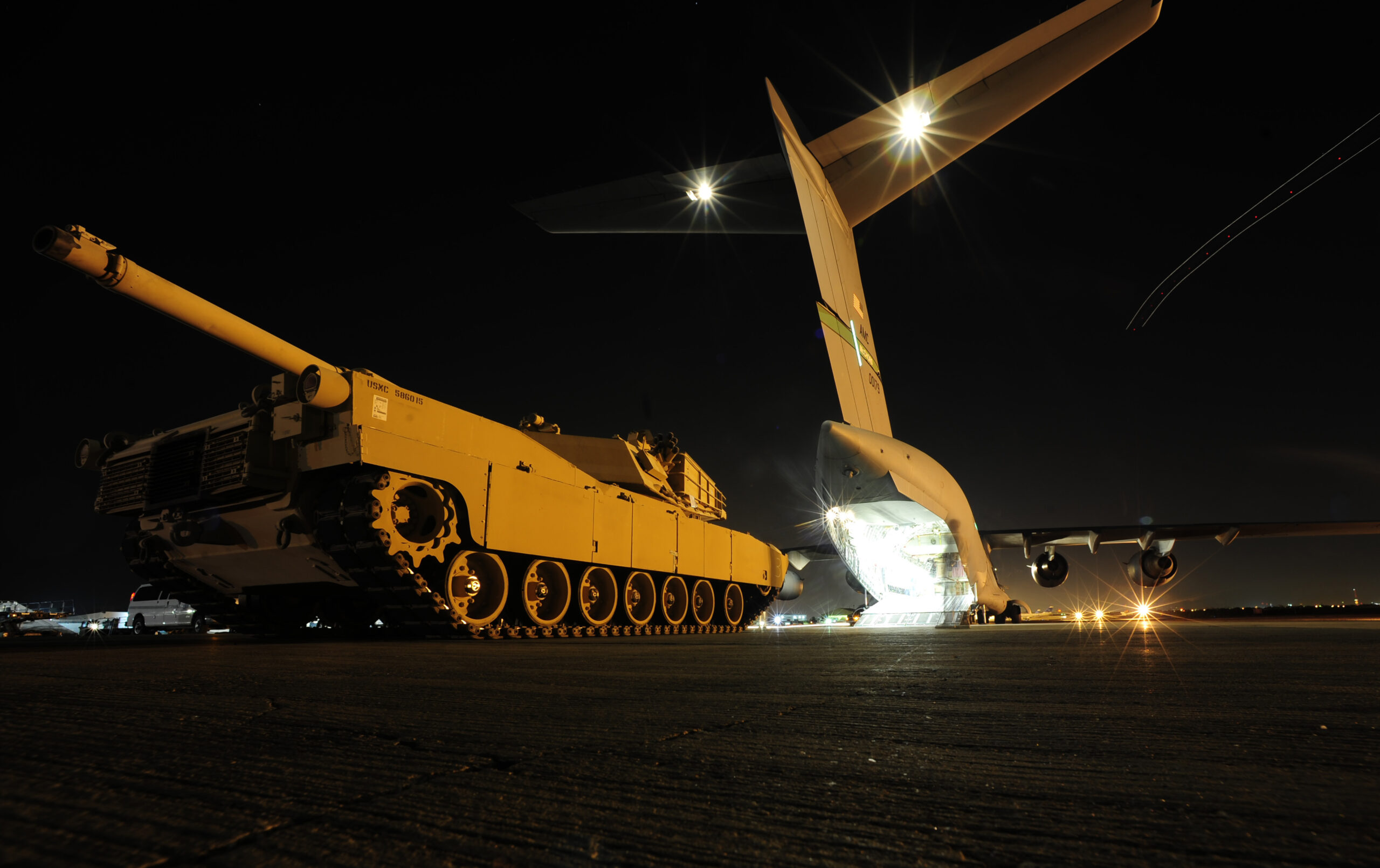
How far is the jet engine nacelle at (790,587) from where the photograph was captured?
74.6 ft

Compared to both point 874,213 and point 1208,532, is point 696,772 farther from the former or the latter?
point 1208,532

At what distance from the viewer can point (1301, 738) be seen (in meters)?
1.79

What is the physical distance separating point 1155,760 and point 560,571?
11164 millimetres

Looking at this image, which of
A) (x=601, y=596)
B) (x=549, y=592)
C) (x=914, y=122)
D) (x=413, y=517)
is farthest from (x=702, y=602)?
(x=914, y=122)

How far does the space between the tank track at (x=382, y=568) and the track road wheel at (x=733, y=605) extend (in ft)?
26.9

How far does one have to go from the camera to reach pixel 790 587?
23.3 metres

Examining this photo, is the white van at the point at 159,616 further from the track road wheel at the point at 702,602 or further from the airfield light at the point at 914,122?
the airfield light at the point at 914,122

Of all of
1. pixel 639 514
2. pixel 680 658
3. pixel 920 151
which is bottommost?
pixel 680 658

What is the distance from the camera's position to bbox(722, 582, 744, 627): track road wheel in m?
18.4

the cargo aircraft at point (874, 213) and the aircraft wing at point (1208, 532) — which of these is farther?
the aircraft wing at point (1208, 532)

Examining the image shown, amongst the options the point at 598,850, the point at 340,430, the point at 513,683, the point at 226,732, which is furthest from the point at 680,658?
the point at 340,430

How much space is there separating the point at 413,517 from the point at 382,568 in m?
0.90

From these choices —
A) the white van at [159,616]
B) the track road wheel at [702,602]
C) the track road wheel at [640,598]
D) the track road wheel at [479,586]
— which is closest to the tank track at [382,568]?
the track road wheel at [479,586]

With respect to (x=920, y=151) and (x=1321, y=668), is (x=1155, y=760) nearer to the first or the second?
(x=1321, y=668)
